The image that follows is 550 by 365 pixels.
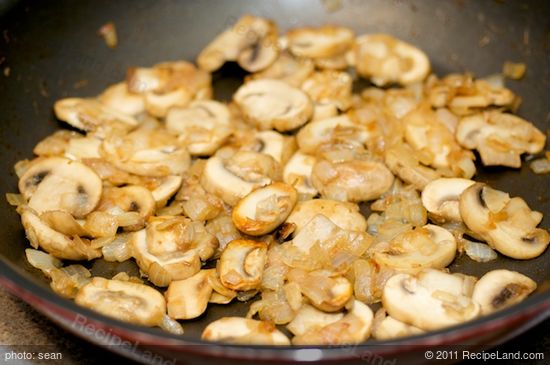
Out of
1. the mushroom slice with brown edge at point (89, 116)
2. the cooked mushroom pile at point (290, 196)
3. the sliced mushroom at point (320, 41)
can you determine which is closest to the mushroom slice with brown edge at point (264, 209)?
the cooked mushroom pile at point (290, 196)

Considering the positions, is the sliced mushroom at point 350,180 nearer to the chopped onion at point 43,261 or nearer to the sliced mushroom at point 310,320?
the sliced mushroom at point 310,320

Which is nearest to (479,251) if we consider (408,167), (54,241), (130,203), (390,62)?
(408,167)

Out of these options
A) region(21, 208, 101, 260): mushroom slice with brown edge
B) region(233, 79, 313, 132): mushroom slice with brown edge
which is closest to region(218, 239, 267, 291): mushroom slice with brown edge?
region(21, 208, 101, 260): mushroom slice with brown edge

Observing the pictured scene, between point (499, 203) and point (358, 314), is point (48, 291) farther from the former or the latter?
point (499, 203)

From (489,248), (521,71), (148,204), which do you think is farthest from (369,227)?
(521,71)

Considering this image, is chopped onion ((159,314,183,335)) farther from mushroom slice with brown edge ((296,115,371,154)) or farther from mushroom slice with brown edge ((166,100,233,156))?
mushroom slice with brown edge ((296,115,371,154))
